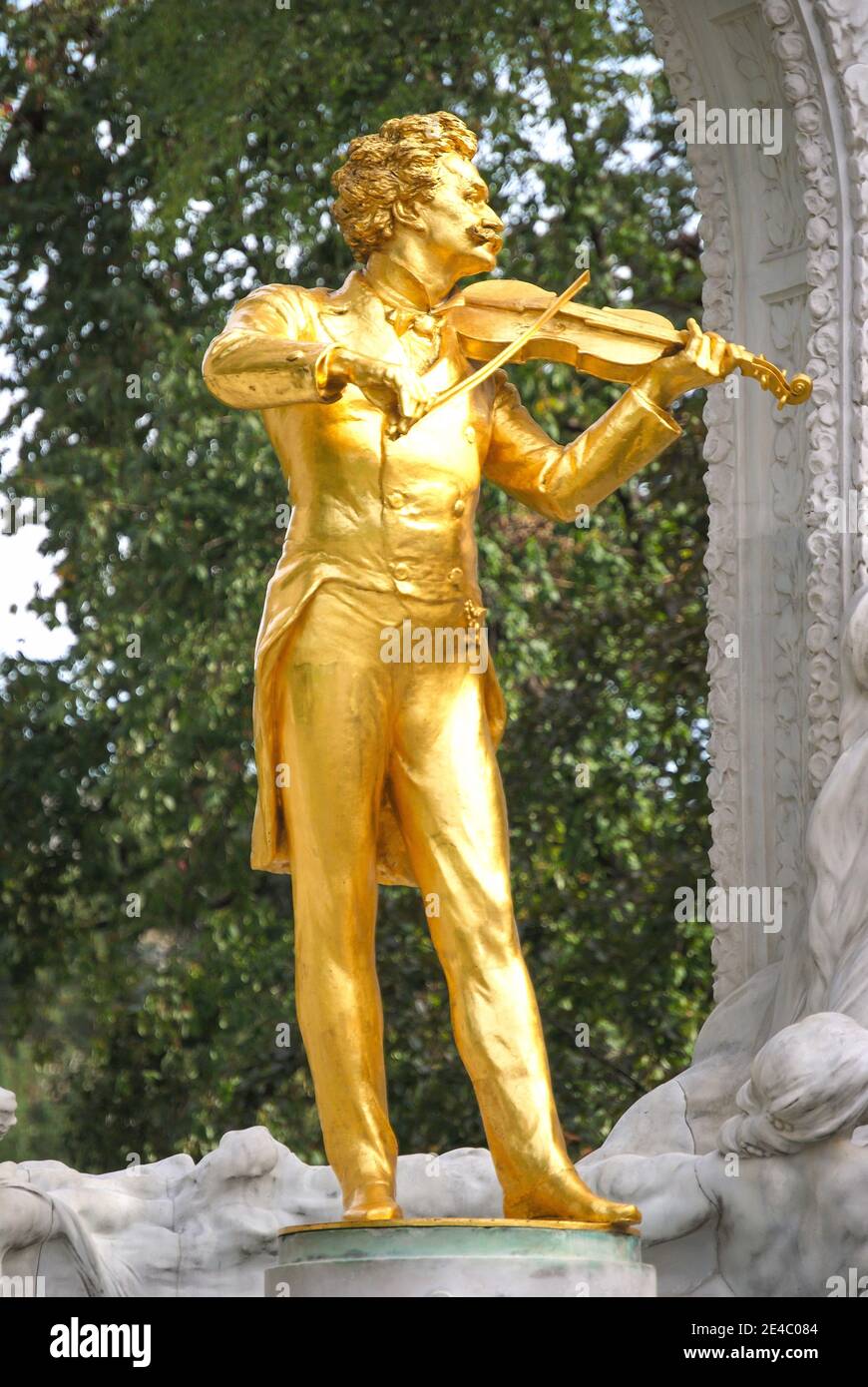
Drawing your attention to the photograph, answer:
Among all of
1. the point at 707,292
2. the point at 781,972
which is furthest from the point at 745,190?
the point at 781,972

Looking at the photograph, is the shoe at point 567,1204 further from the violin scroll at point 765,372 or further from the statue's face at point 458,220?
the statue's face at point 458,220

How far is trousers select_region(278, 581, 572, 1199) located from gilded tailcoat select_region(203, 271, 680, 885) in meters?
0.05

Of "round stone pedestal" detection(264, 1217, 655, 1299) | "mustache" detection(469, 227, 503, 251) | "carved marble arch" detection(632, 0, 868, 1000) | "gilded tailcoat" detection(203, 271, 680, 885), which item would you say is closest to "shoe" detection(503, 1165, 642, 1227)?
"round stone pedestal" detection(264, 1217, 655, 1299)

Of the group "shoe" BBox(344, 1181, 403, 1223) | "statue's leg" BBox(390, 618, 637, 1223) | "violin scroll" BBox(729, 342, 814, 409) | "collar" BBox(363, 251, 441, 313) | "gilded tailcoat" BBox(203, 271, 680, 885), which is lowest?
"shoe" BBox(344, 1181, 403, 1223)

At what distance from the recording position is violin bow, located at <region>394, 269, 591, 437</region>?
4.79 metres

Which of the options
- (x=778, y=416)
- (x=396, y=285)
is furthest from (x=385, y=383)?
(x=778, y=416)

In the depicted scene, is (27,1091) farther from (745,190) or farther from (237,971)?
(745,190)

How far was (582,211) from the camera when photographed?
1025 cm

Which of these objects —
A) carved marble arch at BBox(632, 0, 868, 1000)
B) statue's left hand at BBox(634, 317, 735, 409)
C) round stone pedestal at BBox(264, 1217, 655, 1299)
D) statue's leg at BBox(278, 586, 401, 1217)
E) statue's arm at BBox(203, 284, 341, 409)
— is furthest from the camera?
carved marble arch at BBox(632, 0, 868, 1000)

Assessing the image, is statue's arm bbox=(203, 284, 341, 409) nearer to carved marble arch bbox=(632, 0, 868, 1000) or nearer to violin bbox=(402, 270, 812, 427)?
violin bbox=(402, 270, 812, 427)

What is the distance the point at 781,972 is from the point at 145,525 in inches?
180

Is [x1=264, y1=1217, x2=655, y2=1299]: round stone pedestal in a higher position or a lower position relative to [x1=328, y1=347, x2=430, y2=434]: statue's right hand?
lower

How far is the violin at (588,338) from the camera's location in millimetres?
5055

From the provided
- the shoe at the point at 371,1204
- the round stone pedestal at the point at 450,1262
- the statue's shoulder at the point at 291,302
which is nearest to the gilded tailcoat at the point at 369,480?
the statue's shoulder at the point at 291,302
